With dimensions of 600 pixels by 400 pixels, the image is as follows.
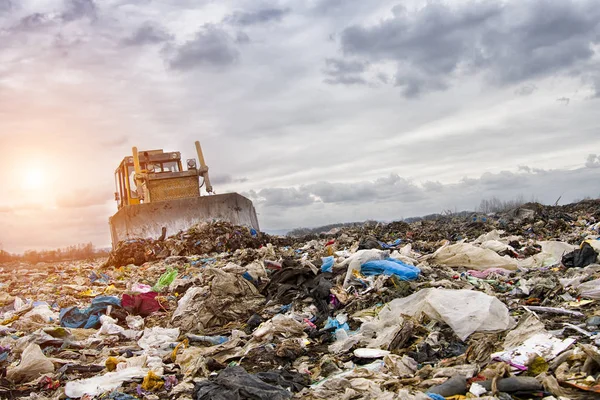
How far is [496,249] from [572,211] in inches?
288

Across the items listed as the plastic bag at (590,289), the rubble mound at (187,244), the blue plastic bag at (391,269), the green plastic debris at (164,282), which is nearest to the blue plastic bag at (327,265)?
the blue plastic bag at (391,269)

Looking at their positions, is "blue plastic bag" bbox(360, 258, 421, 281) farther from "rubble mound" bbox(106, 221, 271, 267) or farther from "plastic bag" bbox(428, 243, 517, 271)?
"rubble mound" bbox(106, 221, 271, 267)

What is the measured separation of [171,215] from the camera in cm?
1327

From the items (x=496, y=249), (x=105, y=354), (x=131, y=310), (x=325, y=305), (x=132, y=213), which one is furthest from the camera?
(x=132, y=213)

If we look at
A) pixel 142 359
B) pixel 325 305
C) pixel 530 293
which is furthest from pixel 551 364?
pixel 142 359

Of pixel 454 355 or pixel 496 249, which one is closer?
pixel 454 355

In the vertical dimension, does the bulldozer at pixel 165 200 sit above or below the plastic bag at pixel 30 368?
above

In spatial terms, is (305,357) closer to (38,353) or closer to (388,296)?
(388,296)

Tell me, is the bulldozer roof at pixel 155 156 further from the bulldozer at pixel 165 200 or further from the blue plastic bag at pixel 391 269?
the blue plastic bag at pixel 391 269

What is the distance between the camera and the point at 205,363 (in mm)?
4293

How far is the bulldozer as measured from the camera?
13.1m

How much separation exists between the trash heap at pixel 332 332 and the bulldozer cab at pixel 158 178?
595 cm

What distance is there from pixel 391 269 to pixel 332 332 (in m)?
1.48

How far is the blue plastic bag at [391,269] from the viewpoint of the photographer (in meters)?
5.98
